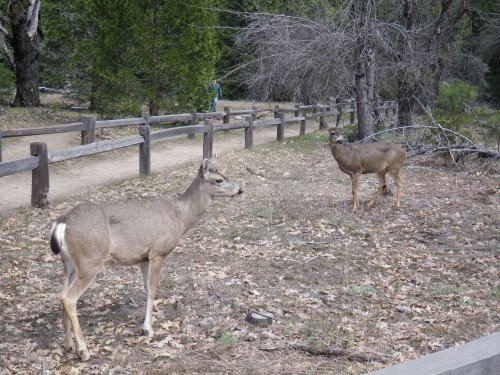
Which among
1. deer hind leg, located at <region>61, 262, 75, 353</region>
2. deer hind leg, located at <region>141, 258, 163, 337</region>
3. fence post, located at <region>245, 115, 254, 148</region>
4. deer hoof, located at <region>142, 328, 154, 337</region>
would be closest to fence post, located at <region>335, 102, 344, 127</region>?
fence post, located at <region>245, 115, 254, 148</region>

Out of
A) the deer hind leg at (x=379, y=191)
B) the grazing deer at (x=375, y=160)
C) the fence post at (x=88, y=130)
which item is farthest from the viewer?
the fence post at (x=88, y=130)

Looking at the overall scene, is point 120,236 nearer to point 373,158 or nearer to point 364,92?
point 373,158

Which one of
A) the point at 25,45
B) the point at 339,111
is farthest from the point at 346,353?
the point at 25,45

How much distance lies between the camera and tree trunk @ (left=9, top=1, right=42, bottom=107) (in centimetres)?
2498

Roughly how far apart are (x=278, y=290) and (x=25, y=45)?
21526mm

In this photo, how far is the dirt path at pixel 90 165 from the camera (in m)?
12.1

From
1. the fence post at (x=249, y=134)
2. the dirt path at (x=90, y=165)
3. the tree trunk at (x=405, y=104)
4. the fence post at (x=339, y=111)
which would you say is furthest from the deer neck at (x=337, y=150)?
the fence post at (x=339, y=111)

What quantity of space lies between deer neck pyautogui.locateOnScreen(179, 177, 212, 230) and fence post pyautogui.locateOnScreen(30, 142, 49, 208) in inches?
187

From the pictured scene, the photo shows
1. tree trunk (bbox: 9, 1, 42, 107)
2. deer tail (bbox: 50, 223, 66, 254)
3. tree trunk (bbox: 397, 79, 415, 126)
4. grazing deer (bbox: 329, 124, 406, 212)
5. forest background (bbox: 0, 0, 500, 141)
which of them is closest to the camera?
deer tail (bbox: 50, 223, 66, 254)

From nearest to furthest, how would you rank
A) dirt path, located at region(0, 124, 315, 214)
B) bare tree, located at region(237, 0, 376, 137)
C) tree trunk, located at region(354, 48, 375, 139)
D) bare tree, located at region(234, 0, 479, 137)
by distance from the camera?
dirt path, located at region(0, 124, 315, 214) → bare tree, located at region(237, 0, 376, 137) → bare tree, located at region(234, 0, 479, 137) → tree trunk, located at region(354, 48, 375, 139)

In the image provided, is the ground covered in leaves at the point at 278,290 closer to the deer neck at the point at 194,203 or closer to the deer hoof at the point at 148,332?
the deer hoof at the point at 148,332

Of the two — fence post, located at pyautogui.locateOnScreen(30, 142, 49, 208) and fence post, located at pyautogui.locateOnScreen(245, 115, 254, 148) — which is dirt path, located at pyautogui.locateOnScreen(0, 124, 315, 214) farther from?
fence post, located at pyautogui.locateOnScreen(245, 115, 254, 148)

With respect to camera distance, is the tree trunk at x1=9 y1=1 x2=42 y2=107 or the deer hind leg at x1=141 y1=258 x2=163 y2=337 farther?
the tree trunk at x1=9 y1=1 x2=42 y2=107

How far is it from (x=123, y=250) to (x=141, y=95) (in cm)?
1781
